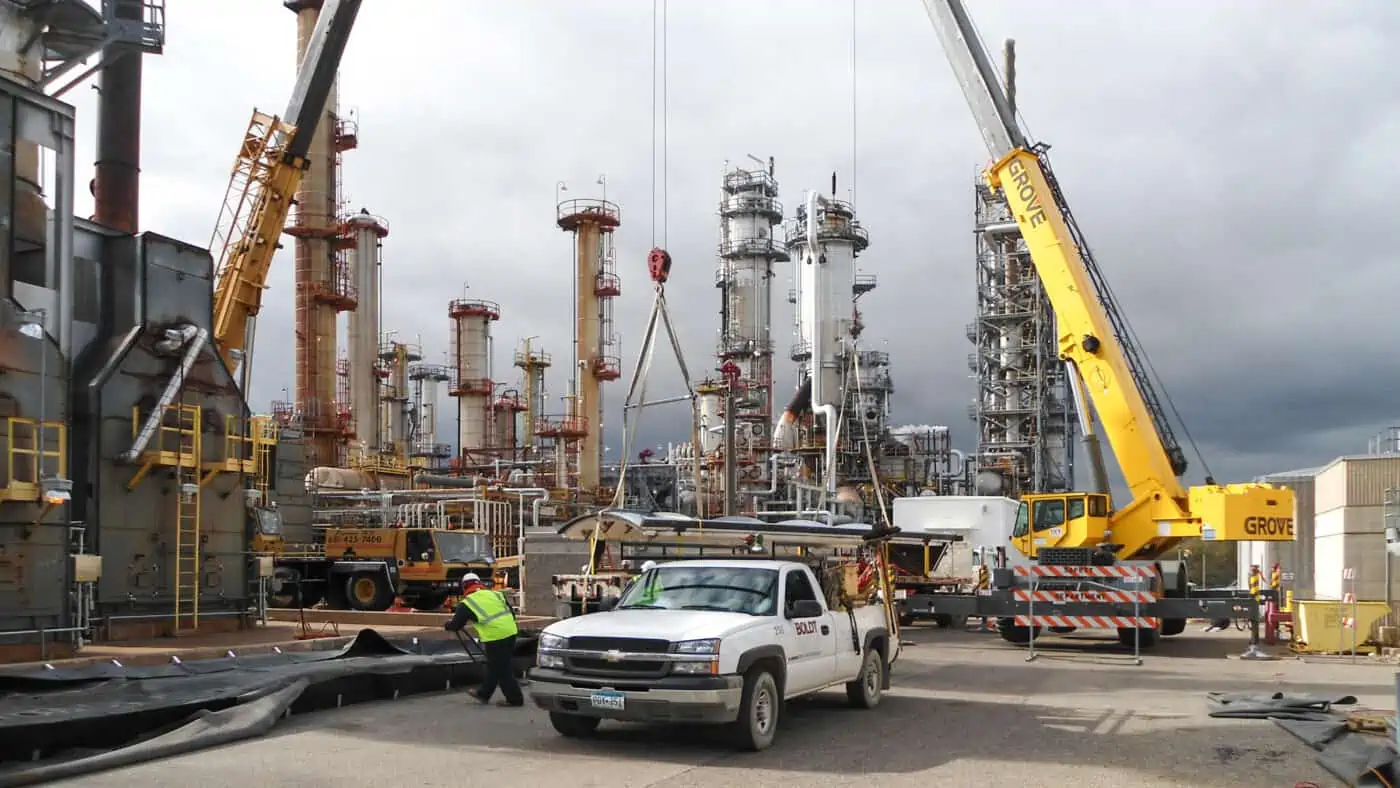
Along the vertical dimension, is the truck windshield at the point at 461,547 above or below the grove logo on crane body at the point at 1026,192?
below

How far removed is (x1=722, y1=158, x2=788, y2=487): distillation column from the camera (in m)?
65.2

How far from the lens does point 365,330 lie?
2382 inches

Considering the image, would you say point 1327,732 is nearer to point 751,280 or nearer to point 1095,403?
point 1095,403

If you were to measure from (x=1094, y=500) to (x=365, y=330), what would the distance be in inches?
1726

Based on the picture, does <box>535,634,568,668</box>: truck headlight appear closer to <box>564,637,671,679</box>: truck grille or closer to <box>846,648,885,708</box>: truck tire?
<box>564,637,671,679</box>: truck grille

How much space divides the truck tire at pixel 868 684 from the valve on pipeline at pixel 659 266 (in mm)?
9760

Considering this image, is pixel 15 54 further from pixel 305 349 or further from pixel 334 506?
pixel 305 349

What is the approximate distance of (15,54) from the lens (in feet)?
62.2

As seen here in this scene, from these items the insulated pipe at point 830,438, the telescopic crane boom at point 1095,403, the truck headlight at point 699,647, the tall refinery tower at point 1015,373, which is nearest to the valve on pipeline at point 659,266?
the telescopic crane boom at point 1095,403

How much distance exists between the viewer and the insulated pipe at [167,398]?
63.9ft

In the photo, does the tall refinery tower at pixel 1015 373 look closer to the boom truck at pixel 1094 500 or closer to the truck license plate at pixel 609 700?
the boom truck at pixel 1094 500

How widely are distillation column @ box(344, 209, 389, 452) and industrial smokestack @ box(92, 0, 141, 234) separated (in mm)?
32735

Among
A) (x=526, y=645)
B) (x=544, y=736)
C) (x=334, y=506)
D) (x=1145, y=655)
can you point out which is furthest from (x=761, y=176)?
(x=544, y=736)

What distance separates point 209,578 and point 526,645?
8225 millimetres
